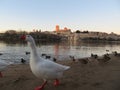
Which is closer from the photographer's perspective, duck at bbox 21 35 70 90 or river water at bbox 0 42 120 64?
duck at bbox 21 35 70 90

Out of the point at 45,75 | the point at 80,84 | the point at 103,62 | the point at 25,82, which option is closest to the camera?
the point at 45,75

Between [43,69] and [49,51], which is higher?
[43,69]

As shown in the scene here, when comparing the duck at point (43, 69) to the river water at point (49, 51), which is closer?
the duck at point (43, 69)

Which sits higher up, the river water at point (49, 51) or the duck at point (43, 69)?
the duck at point (43, 69)

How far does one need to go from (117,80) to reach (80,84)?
1347 mm

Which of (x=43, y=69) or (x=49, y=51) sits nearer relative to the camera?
(x=43, y=69)

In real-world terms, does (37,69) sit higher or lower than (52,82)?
higher

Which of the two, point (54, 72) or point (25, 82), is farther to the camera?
point (25, 82)

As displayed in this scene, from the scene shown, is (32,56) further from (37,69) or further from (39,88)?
(39,88)

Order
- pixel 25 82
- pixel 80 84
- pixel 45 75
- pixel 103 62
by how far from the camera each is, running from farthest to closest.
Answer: pixel 103 62
pixel 25 82
pixel 80 84
pixel 45 75

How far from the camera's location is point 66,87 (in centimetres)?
664

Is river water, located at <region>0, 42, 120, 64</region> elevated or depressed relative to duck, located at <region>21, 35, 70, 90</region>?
depressed

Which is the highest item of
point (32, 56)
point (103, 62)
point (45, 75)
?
point (32, 56)

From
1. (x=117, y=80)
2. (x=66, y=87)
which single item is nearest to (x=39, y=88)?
(x=66, y=87)
